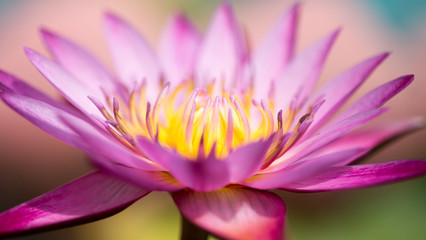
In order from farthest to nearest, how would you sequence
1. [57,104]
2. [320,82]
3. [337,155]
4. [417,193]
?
[320,82], [417,193], [57,104], [337,155]

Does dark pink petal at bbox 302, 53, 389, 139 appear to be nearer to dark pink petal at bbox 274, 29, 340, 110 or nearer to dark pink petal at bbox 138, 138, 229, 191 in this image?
dark pink petal at bbox 274, 29, 340, 110

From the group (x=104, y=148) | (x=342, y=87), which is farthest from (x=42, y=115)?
(x=342, y=87)

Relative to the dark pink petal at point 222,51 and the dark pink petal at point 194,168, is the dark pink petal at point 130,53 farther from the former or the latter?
the dark pink petal at point 194,168

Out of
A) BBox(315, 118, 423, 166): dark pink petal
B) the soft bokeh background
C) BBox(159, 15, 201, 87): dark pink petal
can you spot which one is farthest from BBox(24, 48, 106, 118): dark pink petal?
the soft bokeh background

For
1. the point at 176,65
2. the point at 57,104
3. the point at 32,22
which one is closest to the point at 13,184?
the point at 32,22

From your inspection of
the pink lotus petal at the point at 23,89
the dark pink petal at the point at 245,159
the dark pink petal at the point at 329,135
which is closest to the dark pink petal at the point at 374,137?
the dark pink petal at the point at 329,135

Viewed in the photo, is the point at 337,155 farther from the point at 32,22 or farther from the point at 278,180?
the point at 32,22
